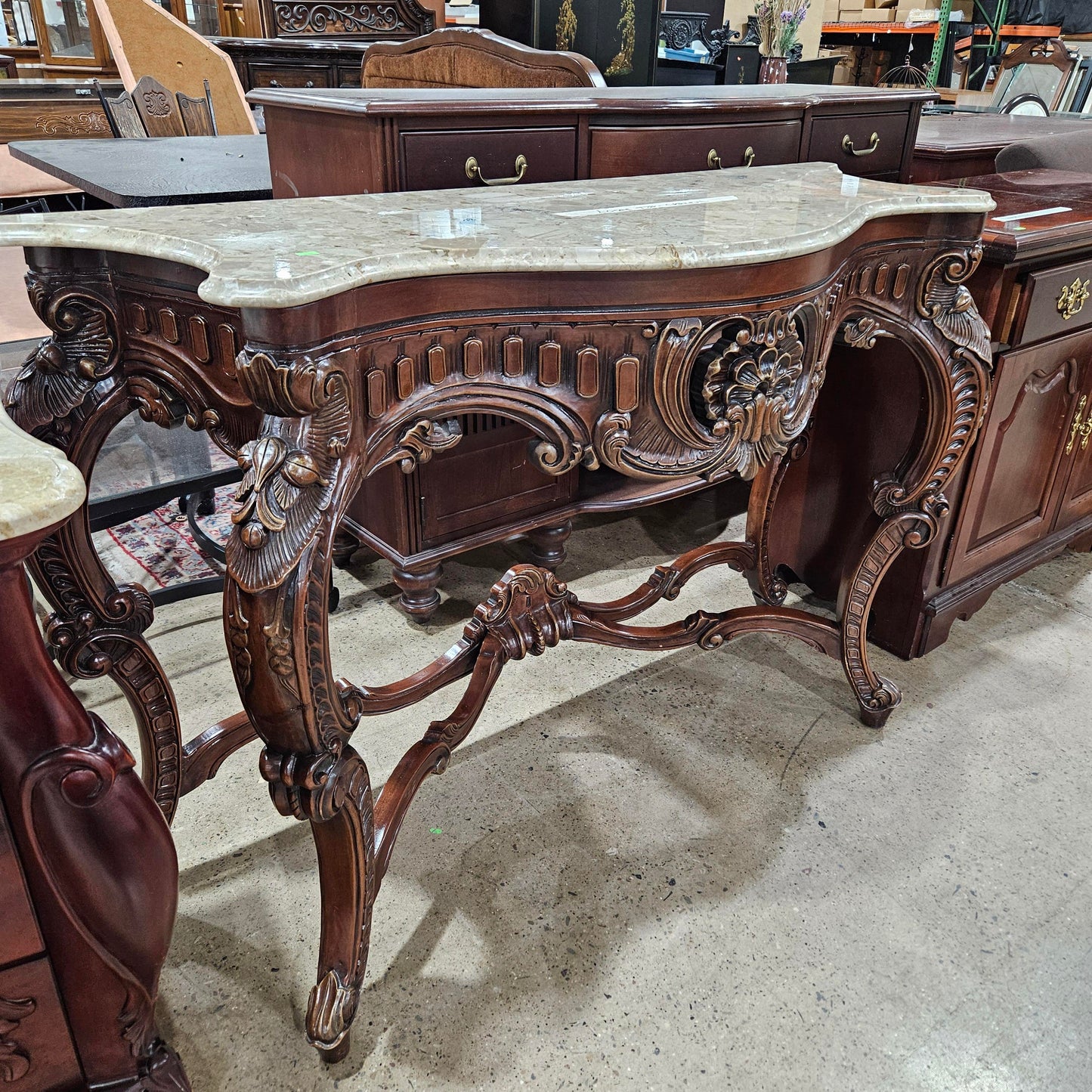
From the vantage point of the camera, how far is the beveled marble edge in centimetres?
57

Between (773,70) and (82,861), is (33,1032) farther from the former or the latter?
(773,70)

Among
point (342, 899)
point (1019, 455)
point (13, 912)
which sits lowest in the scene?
point (342, 899)

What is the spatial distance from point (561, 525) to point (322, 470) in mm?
1416

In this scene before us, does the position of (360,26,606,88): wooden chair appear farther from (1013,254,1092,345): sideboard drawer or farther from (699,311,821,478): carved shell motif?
(699,311,821,478): carved shell motif

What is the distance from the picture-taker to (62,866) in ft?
2.30

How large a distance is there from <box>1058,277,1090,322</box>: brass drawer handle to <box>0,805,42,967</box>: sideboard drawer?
1.86 meters

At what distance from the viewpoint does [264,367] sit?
2.62 ft

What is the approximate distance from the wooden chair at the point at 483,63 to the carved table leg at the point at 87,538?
128 centimetres

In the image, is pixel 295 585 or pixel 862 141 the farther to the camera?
pixel 862 141

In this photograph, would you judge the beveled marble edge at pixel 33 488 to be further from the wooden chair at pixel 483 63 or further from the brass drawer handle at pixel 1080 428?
the brass drawer handle at pixel 1080 428

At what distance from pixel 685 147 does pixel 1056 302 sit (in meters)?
0.77

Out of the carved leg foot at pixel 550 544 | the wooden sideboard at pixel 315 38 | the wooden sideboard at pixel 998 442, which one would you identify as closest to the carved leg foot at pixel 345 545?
the carved leg foot at pixel 550 544

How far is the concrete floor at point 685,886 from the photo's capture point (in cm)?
116

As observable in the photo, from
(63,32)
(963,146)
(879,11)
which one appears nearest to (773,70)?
(963,146)
